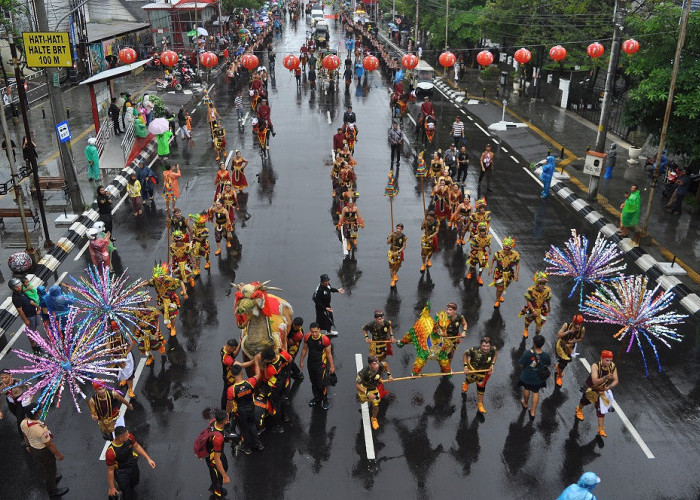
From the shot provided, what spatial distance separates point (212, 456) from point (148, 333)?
3741mm

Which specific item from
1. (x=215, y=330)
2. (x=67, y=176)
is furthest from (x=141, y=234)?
(x=215, y=330)

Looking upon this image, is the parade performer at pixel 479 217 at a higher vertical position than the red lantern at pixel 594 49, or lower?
lower

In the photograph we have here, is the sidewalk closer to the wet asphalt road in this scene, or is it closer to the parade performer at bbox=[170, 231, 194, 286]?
the wet asphalt road

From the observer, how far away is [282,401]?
33.2 ft

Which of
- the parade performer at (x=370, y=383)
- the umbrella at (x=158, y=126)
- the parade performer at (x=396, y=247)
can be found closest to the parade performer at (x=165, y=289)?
the parade performer at (x=370, y=383)

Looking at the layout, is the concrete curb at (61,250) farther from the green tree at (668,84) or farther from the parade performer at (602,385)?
the green tree at (668,84)

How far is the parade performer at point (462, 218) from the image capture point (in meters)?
15.8

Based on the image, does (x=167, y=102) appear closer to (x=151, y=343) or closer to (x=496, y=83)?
(x=496, y=83)

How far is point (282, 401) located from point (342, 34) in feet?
221

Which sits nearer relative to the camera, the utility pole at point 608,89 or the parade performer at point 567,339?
the parade performer at point 567,339

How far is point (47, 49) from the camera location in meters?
16.0

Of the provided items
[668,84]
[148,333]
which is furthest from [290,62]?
[148,333]

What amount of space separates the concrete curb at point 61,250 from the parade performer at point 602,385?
11.1m

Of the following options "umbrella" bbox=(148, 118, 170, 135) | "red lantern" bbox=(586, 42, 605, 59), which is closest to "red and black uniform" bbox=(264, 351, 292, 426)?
"umbrella" bbox=(148, 118, 170, 135)
